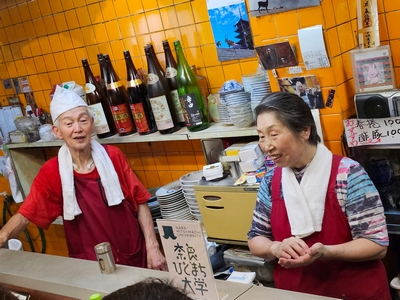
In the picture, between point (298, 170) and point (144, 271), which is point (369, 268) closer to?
point (298, 170)

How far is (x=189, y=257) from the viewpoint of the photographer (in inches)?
60.1

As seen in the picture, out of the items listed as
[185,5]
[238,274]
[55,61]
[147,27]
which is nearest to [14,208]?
[55,61]

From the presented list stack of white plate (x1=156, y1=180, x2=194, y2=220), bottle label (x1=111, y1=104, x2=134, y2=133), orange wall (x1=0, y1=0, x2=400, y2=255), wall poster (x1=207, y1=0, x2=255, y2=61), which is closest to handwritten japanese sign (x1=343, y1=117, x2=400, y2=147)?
orange wall (x1=0, y1=0, x2=400, y2=255)

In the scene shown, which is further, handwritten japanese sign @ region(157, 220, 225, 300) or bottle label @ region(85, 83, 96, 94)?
bottle label @ region(85, 83, 96, 94)

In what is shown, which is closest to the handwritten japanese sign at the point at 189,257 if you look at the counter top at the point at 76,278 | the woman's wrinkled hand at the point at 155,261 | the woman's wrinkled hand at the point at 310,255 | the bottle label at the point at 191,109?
the counter top at the point at 76,278

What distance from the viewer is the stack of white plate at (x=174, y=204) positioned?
3.23 metres

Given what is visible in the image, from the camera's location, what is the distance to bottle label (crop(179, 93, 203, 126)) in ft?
9.83

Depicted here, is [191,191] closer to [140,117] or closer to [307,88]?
[140,117]

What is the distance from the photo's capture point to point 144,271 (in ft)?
6.31

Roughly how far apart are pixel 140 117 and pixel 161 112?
0.23m

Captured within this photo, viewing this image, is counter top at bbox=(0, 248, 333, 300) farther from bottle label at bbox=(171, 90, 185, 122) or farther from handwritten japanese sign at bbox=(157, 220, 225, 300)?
bottle label at bbox=(171, 90, 185, 122)

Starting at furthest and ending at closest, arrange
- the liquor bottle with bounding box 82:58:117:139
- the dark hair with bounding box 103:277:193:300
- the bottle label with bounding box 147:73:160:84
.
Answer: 1. the liquor bottle with bounding box 82:58:117:139
2. the bottle label with bounding box 147:73:160:84
3. the dark hair with bounding box 103:277:193:300

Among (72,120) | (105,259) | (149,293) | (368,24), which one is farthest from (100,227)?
(149,293)

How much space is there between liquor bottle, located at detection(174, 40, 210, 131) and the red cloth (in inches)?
18.3
